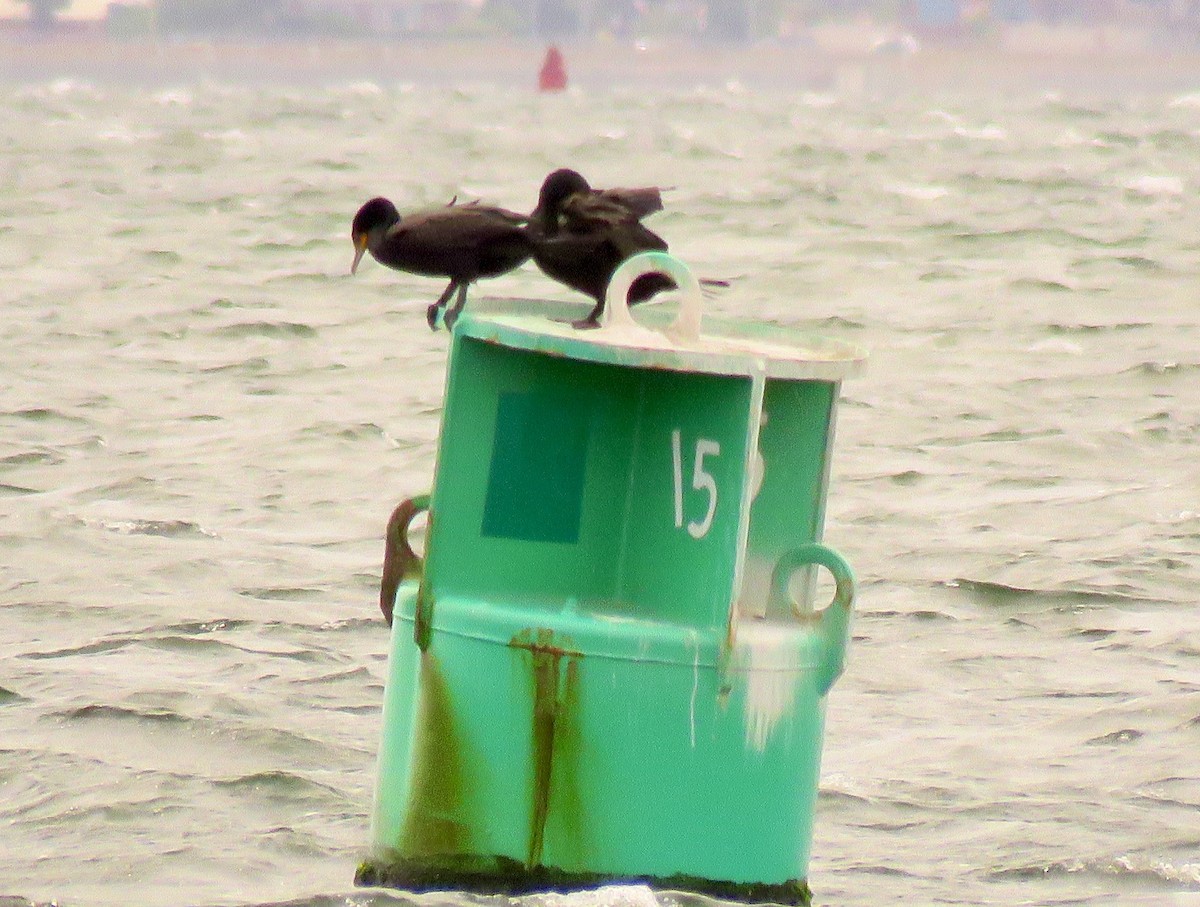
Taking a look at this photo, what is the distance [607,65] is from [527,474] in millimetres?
117696

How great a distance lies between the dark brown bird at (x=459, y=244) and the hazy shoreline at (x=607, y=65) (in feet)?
318

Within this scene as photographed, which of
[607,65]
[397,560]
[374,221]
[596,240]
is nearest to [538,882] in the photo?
[397,560]

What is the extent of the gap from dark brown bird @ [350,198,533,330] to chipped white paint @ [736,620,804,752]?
37.8 inches

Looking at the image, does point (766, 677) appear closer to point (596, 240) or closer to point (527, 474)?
point (527, 474)

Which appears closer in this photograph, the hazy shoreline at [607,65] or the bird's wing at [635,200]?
the bird's wing at [635,200]

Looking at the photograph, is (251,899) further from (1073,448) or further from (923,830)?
(1073,448)

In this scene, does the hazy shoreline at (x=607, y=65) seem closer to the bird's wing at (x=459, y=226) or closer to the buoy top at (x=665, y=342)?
the bird's wing at (x=459, y=226)

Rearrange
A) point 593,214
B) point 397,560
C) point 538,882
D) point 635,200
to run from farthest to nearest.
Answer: point 635,200
point 593,214
point 397,560
point 538,882

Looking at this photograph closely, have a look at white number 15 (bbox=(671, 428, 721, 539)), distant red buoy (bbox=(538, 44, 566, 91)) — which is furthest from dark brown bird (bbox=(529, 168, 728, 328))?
distant red buoy (bbox=(538, 44, 566, 91))

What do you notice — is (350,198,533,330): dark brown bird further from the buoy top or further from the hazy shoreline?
the hazy shoreline

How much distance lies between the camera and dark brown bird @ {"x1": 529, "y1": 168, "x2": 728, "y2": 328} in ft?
13.9

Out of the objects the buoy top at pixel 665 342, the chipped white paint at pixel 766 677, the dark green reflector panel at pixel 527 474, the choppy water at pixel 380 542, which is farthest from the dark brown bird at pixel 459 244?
the choppy water at pixel 380 542

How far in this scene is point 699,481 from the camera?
3.89m

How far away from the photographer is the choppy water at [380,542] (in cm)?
490
